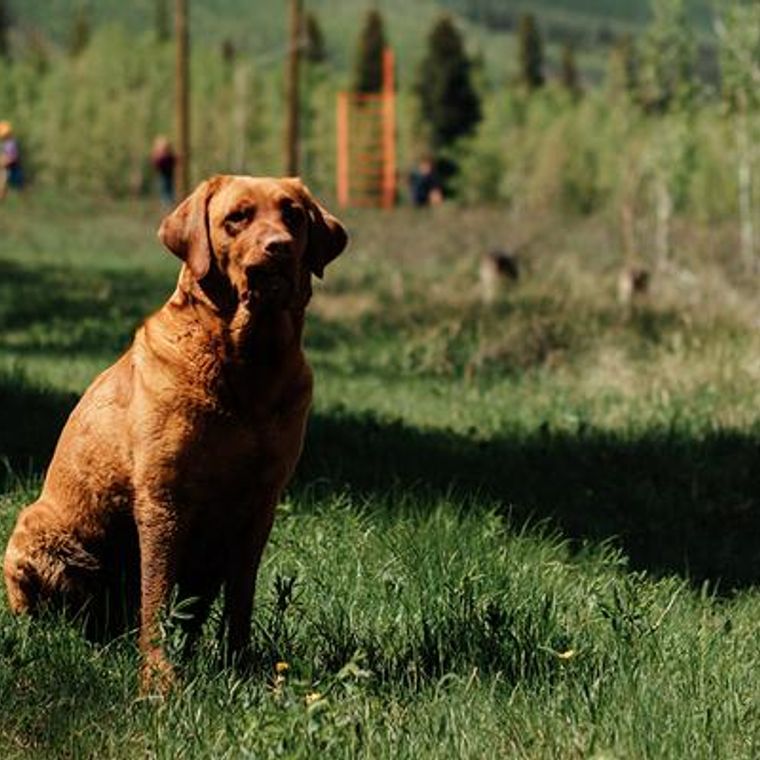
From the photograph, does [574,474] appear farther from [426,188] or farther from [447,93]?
[447,93]

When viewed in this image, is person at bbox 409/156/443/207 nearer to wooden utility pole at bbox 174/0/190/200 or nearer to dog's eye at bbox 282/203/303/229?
wooden utility pole at bbox 174/0/190/200

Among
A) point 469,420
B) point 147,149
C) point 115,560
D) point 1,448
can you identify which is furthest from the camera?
point 147,149

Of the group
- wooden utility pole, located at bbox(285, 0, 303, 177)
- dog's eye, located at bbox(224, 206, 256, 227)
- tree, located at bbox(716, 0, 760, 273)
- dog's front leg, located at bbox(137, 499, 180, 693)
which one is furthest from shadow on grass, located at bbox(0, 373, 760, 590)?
wooden utility pole, located at bbox(285, 0, 303, 177)

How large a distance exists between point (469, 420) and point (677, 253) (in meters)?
16.3

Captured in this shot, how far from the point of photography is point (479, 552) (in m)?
6.16

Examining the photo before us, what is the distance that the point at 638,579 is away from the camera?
20.8ft

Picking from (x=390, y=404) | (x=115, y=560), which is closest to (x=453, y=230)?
(x=390, y=404)

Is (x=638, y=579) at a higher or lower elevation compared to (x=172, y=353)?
lower

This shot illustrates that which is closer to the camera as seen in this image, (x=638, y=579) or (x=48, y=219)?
(x=638, y=579)

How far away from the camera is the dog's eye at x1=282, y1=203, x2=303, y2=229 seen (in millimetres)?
4562

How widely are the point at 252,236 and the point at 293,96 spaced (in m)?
37.9

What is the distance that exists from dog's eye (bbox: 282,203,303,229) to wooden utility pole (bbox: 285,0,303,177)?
3493cm

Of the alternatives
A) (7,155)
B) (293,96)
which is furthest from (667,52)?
(7,155)

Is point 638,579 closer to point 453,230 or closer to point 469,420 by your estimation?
point 469,420
